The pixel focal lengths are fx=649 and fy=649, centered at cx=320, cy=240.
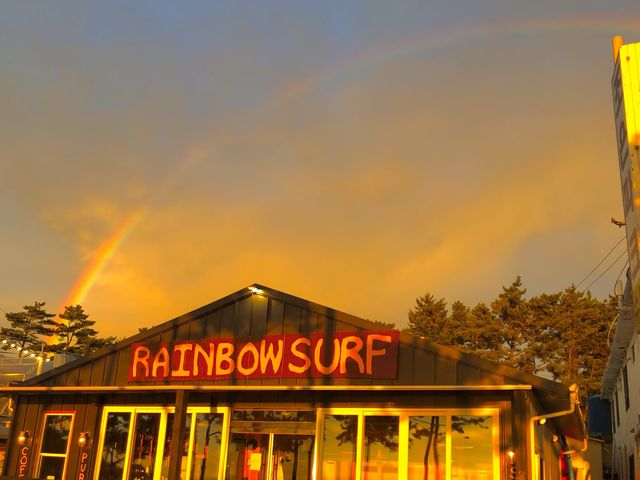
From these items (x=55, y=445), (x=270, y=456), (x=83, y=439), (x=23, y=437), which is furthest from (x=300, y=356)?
(x=23, y=437)

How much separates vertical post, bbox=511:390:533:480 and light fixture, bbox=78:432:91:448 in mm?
9186

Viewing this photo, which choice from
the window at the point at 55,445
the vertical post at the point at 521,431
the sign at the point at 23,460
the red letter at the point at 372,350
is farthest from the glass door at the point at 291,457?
the sign at the point at 23,460

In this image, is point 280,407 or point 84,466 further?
Answer: point 84,466

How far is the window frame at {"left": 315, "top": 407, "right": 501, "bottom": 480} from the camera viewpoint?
11278 millimetres

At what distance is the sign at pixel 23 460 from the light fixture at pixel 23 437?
3.9 inches

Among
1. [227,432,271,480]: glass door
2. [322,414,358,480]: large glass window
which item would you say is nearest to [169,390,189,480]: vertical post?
[227,432,271,480]: glass door

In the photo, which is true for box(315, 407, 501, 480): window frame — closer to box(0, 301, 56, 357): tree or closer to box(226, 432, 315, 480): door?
box(226, 432, 315, 480): door

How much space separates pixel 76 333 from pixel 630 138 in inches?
2672

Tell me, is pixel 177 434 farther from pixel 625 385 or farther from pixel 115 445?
pixel 625 385

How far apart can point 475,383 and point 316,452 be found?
3364mm

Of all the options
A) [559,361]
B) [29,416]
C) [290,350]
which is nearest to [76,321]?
[559,361]

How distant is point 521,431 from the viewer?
1115 cm

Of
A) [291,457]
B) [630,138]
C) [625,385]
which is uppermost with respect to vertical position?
[630,138]

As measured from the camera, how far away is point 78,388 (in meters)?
14.5
